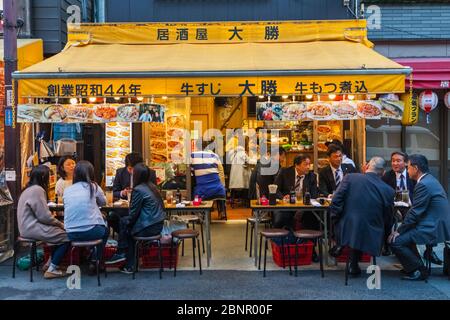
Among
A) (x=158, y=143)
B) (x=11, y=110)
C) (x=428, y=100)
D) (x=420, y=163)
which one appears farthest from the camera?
(x=158, y=143)

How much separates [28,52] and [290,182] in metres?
5.40

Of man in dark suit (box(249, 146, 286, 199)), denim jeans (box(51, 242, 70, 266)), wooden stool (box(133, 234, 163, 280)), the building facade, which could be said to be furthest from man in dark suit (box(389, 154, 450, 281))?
denim jeans (box(51, 242, 70, 266))

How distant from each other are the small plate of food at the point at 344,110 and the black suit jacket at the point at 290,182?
1.17m

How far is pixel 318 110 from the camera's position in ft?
25.8

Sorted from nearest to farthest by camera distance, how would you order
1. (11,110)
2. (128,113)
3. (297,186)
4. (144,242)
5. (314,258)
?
(144,242) < (314,258) < (11,110) < (128,113) < (297,186)

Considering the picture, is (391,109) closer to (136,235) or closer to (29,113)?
(136,235)

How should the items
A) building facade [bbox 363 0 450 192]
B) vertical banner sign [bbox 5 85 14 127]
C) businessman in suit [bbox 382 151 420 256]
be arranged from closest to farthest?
vertical banner sign [bbox 5 85 14 127] → businessman in suit [bbox 382 151 420 256] → building facade [bbox 363 0 450 192]

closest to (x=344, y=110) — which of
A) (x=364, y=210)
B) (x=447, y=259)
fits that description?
(x=364, y=210)

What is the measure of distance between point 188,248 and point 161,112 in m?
2.50

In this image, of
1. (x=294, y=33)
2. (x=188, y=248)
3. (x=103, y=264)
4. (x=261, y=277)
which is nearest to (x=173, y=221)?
(x=188, y=248)

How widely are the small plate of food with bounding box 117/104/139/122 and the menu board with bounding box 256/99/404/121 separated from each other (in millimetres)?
1976

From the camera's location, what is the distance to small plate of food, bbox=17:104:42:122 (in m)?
7.80

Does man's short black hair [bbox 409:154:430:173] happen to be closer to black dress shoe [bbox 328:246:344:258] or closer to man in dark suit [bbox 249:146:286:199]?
black dress shoe [bbox 328:246:344:258]

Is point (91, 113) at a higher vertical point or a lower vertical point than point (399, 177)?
higher
